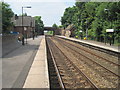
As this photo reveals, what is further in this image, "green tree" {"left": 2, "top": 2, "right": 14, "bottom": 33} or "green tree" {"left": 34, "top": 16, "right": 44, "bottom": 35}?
"green tree" {"left": 34, "top": 16, "right": 44, "bottom": 35}

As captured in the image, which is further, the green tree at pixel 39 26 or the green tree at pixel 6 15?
the green tree at pixel 39 26

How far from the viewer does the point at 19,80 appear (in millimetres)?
8367

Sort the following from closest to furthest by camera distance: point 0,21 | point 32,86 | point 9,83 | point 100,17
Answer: point 32,86 < point 9,83 < point 0,21 < point 100,17

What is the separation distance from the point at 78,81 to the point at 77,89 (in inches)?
52.8

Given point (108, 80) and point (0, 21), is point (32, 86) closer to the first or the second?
point (108, 80)

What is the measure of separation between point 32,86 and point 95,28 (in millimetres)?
38666

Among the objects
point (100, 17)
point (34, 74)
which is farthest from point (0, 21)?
point (100, 17)

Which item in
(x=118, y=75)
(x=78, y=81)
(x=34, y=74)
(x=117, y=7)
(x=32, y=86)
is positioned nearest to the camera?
(x=32, y=86)

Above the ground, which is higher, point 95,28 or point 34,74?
point 95,28

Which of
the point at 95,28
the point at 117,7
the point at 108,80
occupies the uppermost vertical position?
the point at 117,7

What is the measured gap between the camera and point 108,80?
9258mm

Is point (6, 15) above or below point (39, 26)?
below

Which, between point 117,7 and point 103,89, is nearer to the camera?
point 103,89

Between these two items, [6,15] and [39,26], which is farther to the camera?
[39,26]
